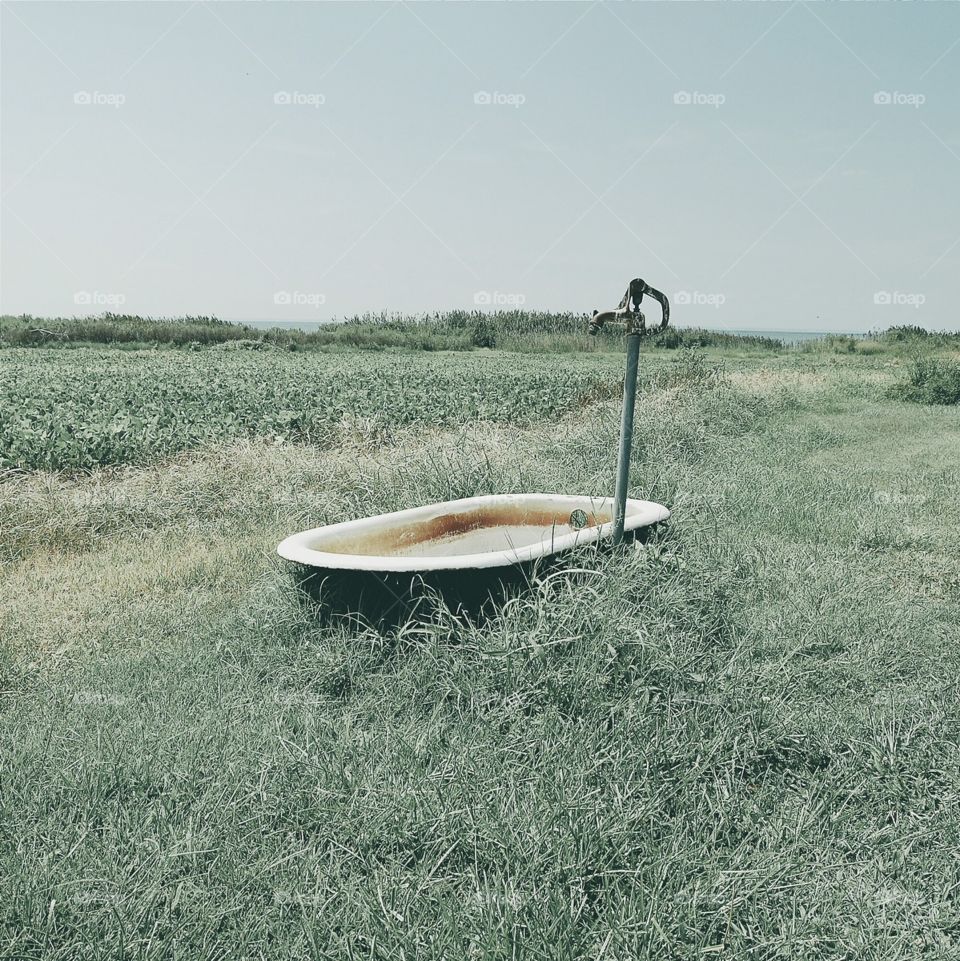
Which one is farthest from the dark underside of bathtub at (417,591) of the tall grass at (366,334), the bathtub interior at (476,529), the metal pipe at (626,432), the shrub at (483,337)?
the shrub at (483,337)

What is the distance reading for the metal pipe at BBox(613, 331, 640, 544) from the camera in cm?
360

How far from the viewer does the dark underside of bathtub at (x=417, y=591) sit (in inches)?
141

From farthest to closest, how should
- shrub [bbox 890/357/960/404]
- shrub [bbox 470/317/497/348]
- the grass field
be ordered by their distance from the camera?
shrub [bbox 470/317/497/348] < shrub [bbox 890/357/960/404] < the grass field

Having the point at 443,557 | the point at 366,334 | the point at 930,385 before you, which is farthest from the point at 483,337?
the point at 443,557

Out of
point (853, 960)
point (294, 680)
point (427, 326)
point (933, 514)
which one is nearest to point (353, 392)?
point (933, 514)

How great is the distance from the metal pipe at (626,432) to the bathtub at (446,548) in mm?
91

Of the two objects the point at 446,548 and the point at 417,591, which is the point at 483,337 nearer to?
the point at 446,548

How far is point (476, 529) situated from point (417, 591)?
5.00 ft

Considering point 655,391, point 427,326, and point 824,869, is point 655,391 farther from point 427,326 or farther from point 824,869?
point 427,326

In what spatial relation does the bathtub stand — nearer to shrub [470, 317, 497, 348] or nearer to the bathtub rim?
the bathtub rim

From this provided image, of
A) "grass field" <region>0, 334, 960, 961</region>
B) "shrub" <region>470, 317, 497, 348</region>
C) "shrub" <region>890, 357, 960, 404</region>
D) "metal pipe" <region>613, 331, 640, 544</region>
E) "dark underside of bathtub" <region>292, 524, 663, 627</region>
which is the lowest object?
"grass field" <region>0, 334, 960, 961</region>

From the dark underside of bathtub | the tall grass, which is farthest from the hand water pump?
the tall grass

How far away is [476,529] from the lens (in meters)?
5.08

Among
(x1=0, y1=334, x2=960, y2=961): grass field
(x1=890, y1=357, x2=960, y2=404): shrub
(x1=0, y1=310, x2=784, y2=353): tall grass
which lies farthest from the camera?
(x1=0, y1=310, x2=784, y2=353): tall grass
